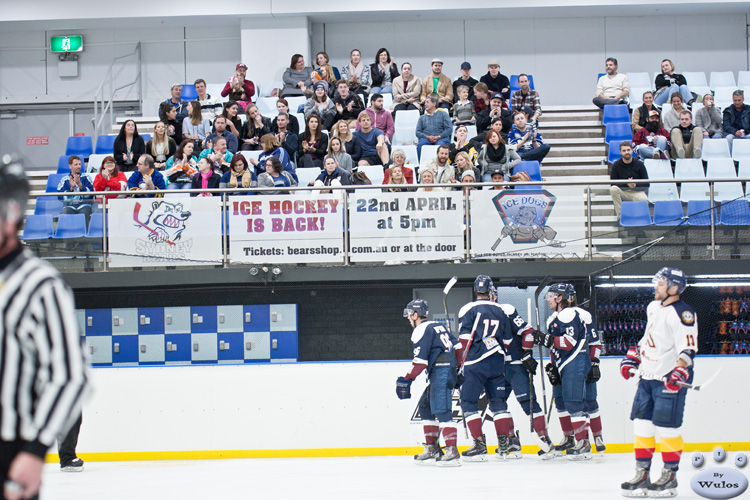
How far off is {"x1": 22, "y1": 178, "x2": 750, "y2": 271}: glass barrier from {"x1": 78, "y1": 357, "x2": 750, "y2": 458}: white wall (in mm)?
1522

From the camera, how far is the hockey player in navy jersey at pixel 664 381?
5.92m

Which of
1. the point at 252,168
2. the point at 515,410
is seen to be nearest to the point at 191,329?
the point at 252,168

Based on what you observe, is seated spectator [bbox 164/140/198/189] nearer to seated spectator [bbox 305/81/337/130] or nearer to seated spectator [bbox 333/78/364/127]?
seated spectator [bbox 305/81/337/130]

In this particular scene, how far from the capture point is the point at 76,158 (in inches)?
445

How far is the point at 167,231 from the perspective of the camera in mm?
10047

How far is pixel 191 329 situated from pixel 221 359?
603 mm

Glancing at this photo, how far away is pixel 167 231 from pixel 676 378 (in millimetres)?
6221

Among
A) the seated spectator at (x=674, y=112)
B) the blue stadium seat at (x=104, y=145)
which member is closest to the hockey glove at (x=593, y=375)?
the seated spectator at (x=674, y=112)

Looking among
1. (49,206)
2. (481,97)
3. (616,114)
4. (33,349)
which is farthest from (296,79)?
(33,349)

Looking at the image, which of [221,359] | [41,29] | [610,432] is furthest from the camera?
[41,29]

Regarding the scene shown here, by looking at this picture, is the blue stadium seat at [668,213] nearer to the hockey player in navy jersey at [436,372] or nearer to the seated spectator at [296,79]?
the hockey player in navy jersey at [436,372]

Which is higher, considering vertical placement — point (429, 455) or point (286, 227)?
point (286, 227)

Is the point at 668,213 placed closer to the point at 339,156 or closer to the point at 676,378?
the point at 339,156

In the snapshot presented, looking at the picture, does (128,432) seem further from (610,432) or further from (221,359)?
(610,432)
